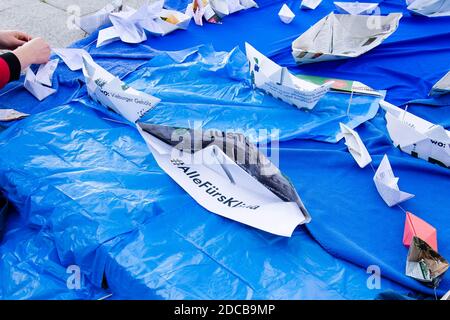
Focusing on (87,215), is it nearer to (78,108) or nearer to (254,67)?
(78,108)

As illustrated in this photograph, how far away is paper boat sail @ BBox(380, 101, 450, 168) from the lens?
133 cm

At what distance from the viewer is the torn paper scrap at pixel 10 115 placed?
1568 mm

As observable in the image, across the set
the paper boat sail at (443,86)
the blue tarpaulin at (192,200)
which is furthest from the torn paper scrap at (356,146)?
the paper boat sail at (443,86)

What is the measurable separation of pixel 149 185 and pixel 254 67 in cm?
67

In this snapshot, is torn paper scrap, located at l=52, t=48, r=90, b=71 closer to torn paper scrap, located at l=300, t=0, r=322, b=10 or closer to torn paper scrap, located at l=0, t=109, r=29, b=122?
torn paper scrap, located at l=0, t=109, r=29, b=122

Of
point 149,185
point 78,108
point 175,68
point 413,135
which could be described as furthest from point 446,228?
point 78,108

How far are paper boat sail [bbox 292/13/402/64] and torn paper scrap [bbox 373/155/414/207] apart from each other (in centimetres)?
78

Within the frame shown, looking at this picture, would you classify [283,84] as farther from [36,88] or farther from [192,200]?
[36,88]

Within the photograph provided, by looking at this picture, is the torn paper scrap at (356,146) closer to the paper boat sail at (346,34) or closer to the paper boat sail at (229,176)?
the paper boat sail at (229,176)

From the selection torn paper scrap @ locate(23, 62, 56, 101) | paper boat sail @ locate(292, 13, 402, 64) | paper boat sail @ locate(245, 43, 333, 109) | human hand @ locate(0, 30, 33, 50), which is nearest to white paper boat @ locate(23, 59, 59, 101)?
torn paper scrap @ locate(23, 62, 56, 101)

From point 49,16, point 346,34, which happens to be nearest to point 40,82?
point 49,16

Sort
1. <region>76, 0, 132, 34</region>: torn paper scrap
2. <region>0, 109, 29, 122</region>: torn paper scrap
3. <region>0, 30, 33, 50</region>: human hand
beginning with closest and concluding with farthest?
<region>0, 109, 29, 122</region>: torn paper scrap → <region>0, 30, 33, 50</region>: human hand → <region>76, 0, 132, 34</region>: torn paper scrap

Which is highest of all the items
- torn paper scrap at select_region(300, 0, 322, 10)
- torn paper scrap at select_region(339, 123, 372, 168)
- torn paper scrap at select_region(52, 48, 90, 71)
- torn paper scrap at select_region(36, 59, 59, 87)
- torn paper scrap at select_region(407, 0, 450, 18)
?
torn paper scrap at select_region(407, 0, 450, 18)

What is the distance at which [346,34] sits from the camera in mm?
1988
